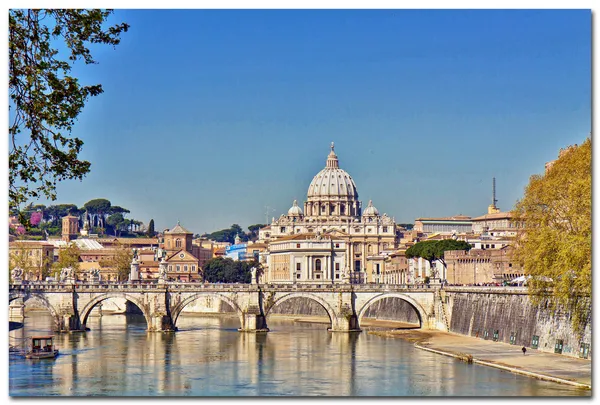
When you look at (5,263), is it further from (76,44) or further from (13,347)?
(13,347)

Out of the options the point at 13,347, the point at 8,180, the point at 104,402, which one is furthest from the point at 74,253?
the point at 8,180

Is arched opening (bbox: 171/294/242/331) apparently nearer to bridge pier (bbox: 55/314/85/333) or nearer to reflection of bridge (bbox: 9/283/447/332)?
reflection of bridge (bbox: 9/283/447/332)

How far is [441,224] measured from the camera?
164875 millimetres

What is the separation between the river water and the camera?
38.6m

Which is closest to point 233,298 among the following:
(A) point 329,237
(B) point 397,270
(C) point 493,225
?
(B) point 397,270

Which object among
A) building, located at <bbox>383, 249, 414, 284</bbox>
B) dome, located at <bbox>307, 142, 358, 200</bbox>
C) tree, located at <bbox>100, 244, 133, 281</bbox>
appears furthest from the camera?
dome, located at <bbox>307, 142, 358, 200</bbox>

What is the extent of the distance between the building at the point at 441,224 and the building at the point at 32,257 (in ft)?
171

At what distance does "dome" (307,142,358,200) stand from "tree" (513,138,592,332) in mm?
130248

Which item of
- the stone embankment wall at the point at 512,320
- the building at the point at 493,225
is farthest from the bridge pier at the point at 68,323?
the building at the point at 493,225

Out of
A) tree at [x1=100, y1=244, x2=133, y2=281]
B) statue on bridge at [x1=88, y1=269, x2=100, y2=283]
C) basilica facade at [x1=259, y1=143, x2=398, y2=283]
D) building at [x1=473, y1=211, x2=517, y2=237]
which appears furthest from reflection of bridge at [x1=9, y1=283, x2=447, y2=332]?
tree at [x1=100, y1=244, x2=133, y2=281]

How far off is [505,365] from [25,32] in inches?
1070

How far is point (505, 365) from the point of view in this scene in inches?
1745

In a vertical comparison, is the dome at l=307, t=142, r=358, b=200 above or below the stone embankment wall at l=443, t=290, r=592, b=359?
above

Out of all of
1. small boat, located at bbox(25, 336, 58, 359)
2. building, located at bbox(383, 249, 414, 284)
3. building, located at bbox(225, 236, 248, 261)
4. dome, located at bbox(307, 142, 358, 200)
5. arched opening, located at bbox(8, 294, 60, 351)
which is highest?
dome, located at bbox(307, 142, 358, 200)
